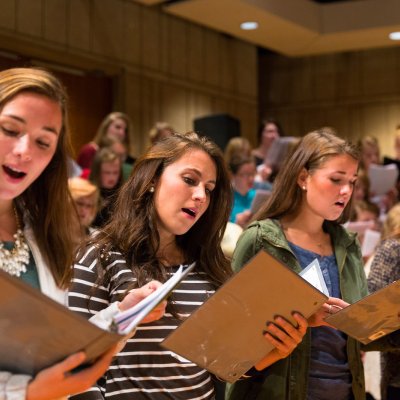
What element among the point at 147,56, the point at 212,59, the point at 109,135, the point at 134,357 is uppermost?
the point at 212,59

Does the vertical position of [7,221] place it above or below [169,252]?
above

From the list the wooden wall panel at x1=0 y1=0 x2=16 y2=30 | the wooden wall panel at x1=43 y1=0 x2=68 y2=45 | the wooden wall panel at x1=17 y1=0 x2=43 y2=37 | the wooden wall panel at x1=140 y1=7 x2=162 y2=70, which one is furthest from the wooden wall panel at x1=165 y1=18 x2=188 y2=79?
the wooden wall panel at x1=0 y1=0 x2=16 y2=30

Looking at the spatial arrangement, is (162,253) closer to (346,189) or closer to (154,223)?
(154,223)

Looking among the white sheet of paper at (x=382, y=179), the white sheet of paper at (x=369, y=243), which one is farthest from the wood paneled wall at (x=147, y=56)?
the white sheet of paper at (x=369, y=243)

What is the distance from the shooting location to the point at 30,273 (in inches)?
74.4

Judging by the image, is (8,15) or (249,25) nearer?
(8,15)

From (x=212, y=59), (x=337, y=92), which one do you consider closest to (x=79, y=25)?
(x=212, y=59)

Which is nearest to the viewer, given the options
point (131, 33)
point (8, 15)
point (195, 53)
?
point (8, 15)

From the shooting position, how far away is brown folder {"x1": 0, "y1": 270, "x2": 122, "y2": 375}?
1491mm

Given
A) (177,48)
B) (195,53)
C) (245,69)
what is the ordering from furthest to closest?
(245,69), (195,53), (177,48)

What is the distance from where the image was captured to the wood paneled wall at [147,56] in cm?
651

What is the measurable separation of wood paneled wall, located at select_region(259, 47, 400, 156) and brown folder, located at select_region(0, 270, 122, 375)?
8.14 meters

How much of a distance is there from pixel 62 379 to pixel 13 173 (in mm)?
487

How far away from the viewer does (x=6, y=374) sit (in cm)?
158
